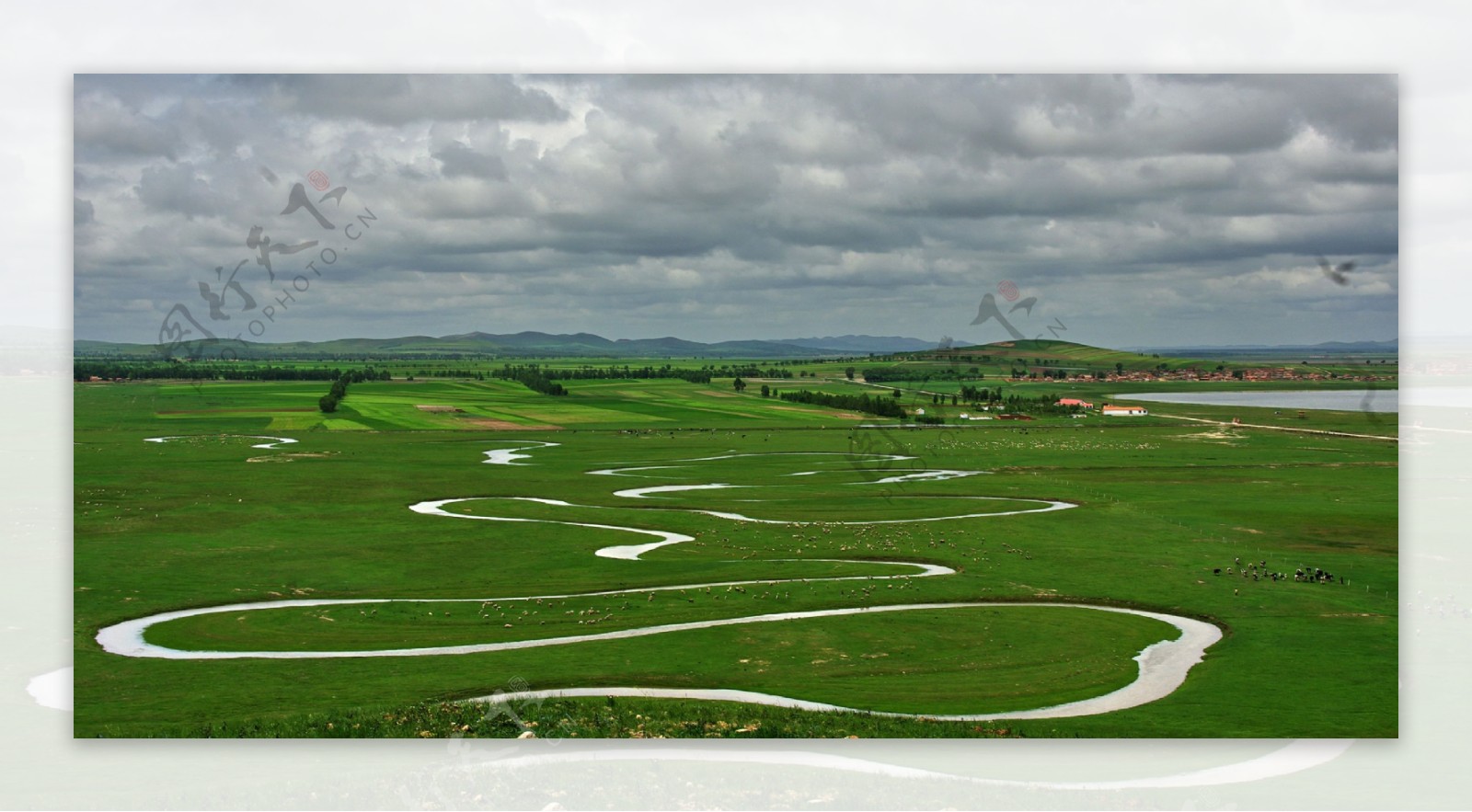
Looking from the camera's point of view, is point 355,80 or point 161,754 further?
point 355,80

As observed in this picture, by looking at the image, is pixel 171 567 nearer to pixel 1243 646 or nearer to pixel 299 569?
pixel 299 569

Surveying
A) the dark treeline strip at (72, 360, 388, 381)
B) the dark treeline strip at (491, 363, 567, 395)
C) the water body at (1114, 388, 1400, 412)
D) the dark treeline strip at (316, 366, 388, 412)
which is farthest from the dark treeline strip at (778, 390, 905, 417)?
the dark treeline strip at (72, 360, 388, 381)

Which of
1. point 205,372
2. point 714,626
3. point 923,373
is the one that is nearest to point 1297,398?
point 923,373

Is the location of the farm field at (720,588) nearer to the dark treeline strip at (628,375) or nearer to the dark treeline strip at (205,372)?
the dark treeline strip at (205,372)

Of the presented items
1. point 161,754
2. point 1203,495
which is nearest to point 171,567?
point 161,754

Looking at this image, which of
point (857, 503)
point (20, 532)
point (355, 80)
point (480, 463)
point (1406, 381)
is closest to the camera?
point (355, 80)

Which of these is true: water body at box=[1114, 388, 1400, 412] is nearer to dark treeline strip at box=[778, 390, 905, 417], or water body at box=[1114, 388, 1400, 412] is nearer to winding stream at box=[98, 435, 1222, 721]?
dark treeline strip at box=[778, 390, 905, 417]

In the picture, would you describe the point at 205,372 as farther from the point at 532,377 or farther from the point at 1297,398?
the point at 1297,398
